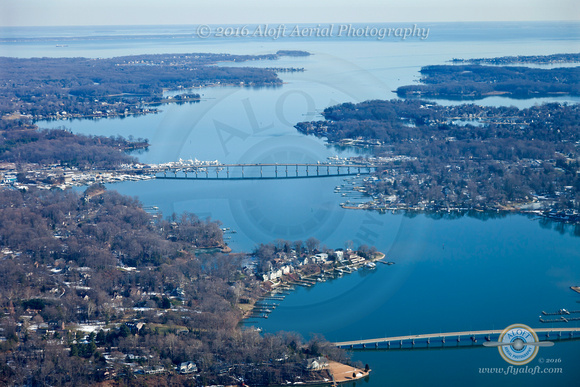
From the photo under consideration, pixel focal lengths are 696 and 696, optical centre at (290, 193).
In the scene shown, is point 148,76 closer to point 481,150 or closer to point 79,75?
point 79,75

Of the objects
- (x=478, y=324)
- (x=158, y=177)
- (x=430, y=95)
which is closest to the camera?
(x=478, y=324)

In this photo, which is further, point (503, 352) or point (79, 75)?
point (79, 75)

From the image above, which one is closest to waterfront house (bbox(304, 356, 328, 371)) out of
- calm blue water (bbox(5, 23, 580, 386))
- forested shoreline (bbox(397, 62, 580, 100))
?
calm blue water (bbox(5, 23, 580, 386))

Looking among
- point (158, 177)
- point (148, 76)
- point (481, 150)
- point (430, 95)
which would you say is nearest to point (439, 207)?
point (481, 150)

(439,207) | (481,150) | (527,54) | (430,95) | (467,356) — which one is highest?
(527,54)

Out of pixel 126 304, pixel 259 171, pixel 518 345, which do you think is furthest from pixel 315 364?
pixel 259 171

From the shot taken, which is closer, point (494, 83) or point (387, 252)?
point (387, 252)

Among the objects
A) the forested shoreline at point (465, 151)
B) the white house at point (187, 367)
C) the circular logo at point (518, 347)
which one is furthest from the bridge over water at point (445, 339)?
the forested shoreline at point (465, 151)

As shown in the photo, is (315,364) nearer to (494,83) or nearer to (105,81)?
(494,83)

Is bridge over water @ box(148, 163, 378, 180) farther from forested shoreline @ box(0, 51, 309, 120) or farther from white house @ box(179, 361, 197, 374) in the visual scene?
forested shoreline @ box(0, 51, 309, 120)
